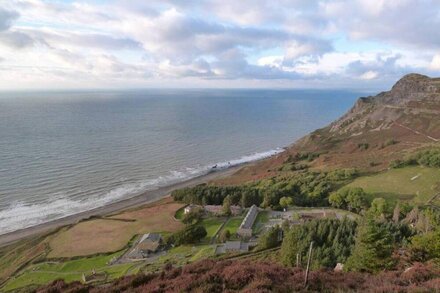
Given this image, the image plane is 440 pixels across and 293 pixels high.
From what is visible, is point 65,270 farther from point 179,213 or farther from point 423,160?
point 423,160

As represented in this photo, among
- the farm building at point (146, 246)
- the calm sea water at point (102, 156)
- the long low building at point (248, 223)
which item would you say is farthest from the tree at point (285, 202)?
the calm sea water at point (102, 156)

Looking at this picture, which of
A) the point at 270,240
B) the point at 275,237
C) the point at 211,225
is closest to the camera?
the point at 270,240

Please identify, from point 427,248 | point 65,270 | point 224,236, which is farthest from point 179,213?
point 427,248

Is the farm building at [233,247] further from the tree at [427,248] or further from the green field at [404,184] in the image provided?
the green field at [404,184]

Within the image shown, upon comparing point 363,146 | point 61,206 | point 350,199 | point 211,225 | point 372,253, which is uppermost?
point 372,253

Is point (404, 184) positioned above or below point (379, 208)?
above

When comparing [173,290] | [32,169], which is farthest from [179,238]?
[32,169]
